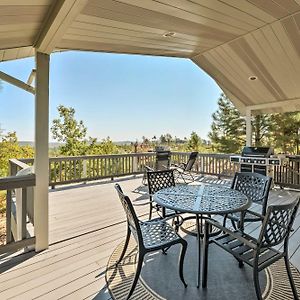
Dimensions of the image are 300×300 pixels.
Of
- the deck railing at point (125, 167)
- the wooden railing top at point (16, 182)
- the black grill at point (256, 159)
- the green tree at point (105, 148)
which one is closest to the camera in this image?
the wooden railing top at point (16, 182)

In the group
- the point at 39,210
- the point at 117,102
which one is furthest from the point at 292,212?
the point at 117,102

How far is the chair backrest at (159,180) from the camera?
3.39 metres

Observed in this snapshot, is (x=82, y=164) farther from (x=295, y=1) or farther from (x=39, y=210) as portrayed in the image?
(x=295, y=1)

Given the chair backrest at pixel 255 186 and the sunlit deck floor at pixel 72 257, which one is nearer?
the sunlit deck floor at pixel 72 257

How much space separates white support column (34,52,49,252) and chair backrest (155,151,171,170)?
422cm

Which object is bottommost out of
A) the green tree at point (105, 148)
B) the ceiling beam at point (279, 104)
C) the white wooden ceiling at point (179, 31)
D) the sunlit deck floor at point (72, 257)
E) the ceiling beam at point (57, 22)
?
the sunlit deck floor at point (72, 257)

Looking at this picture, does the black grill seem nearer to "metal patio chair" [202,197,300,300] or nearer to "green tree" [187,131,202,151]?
"metal patio chair" [202,197,300,300]

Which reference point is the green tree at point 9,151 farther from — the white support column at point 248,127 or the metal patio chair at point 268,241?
the white support column at point 248,127

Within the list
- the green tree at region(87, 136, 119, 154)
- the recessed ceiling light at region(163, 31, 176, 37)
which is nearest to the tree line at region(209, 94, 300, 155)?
the green tree at region(87, 136, 119, 154)

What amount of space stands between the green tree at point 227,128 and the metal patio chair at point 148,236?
473 inches

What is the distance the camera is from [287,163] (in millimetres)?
6398

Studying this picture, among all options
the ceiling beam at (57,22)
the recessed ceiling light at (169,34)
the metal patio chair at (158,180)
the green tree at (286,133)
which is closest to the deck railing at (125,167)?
the metal patio chair at (158,180)

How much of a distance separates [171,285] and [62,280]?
105 centimetres

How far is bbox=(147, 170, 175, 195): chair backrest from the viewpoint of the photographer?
3.39 meters
